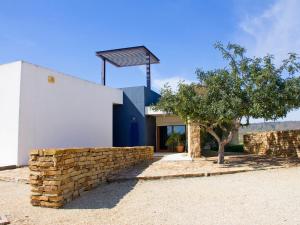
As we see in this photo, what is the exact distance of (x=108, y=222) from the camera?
238 inches

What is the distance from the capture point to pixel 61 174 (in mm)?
7328

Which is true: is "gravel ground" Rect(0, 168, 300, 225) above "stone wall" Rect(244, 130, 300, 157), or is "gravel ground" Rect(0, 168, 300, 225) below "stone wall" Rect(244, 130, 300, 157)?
below

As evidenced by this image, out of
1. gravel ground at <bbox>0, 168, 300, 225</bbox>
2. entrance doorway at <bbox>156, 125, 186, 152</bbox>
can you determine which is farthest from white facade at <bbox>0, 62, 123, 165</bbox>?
entrance doorway at <bbox>156, 125, 186, 152</bbox>

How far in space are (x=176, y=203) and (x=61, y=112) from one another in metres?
11.2

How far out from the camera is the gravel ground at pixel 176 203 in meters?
6.13

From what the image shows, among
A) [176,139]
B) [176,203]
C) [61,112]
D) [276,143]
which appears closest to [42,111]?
[61,112]

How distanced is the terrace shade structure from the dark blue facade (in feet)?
4.05

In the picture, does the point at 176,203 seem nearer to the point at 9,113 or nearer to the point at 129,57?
the point at 9,113

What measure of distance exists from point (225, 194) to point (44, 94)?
11029 mm

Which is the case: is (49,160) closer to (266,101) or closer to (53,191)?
(53,191)

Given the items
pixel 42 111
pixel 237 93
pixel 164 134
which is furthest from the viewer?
pixel 164 134

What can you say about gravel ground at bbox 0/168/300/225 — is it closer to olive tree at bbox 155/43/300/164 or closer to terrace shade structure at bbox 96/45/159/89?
olive tree at bbox 155/43/300/164

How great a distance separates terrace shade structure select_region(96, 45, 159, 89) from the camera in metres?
21.5

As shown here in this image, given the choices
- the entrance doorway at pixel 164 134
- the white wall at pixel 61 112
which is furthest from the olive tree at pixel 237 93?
the entrance doorway at pixel 164 134
